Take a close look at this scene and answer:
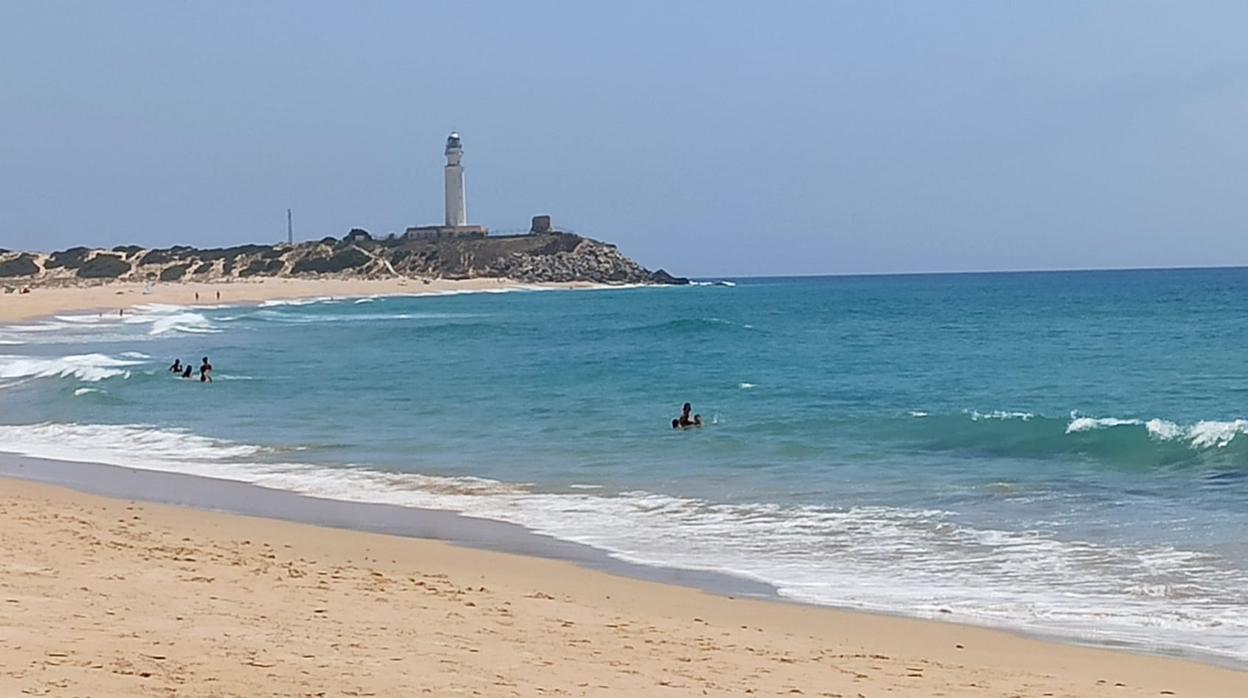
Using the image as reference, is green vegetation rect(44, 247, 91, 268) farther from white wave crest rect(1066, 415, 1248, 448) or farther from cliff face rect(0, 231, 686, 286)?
white wave crest rect(1066, 415, 1248, 448)

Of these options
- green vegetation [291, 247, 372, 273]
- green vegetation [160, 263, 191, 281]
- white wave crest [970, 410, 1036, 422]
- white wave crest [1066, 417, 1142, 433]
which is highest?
green vegetation [291, 247, 372, 273]

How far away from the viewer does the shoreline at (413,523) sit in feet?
28.8

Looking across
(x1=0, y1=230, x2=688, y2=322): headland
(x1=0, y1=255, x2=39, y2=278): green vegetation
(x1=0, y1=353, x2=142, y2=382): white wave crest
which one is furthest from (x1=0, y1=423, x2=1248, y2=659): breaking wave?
(x1=0, y1=255, x2=39, y2=278): green vegetation

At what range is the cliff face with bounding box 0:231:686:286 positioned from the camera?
135 meters

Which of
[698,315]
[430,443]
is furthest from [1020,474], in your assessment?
[698,315]

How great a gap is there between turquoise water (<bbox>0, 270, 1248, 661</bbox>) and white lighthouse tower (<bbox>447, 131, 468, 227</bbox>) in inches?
3662

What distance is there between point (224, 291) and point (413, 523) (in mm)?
97466

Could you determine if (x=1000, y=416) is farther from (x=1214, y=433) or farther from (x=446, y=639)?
(x=446, y=639)

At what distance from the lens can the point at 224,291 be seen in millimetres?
106312

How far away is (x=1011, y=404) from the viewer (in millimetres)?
Result: 25734

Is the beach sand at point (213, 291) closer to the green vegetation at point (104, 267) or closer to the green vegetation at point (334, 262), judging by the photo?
the green vegetation at point (334, 262)

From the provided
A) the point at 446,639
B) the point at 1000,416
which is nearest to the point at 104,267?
the point at 1000,416

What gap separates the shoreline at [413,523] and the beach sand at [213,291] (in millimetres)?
48072

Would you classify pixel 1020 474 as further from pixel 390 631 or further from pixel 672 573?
pixel 390 631
